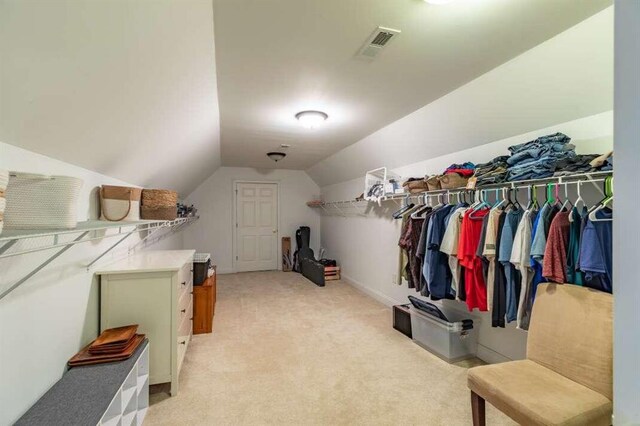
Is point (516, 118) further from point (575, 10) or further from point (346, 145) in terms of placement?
point (346, 145)

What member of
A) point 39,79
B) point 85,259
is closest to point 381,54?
point 39,79

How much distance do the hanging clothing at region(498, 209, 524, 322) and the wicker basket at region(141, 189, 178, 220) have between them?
2.64 meters

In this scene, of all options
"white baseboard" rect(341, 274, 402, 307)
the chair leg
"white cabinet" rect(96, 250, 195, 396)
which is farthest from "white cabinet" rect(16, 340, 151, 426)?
"white baseboard" rect(341, 274, 402, 307)

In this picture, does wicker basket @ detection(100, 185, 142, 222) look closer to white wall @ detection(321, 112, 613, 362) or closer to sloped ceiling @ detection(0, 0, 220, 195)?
sloped ceiling @ detection(0, 0, 220, 195)

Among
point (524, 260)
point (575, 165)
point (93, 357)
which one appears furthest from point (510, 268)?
point (93, 357)

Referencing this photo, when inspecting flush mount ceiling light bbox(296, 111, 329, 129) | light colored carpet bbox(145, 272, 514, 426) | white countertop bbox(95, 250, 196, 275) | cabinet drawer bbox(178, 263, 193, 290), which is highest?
flush mount ceiling light bbox(296, 111, 329, 129)

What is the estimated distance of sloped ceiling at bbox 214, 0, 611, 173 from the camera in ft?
4.79

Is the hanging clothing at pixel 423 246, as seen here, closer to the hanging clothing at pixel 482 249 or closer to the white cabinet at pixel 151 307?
the hanging clothing at pixel 482 249

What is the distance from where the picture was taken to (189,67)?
173 cm

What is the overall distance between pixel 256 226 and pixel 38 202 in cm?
540

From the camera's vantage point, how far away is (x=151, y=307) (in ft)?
6.82

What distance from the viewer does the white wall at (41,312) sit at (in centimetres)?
120

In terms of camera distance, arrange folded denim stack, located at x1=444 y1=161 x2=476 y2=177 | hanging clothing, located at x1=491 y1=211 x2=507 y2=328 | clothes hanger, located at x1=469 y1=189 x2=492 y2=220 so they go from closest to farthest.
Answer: hanging clothing, located at x1=491 y1=211 x2=507 y2=328 < clothes hanger, located at x1=469 y1=189 x2=492 y2=220 < folded denim stack, located at x1=444 y1=161 x2=476 y2=177

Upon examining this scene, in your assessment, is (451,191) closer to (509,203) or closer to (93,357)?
(509,203)
